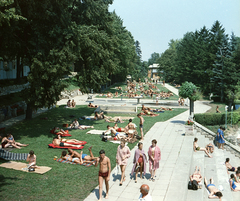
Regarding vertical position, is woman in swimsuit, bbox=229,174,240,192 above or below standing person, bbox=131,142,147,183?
below

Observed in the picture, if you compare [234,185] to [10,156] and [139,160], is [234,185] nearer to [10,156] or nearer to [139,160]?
[139,160]

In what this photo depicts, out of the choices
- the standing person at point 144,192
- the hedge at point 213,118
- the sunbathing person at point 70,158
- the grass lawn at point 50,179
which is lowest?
the grass lawn at point 50,179

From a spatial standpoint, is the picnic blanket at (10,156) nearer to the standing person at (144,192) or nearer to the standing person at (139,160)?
the standing person at (139,160)

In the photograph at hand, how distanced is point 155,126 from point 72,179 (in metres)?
11.3

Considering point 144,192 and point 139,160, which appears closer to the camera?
point 144,192

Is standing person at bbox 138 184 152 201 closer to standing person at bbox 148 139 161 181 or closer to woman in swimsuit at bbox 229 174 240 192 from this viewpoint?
standing person at bbox 148 139 161 181

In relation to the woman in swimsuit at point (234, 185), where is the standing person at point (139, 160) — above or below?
above

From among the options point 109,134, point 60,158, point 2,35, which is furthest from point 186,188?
point 2,35

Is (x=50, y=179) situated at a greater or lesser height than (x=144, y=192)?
lesser

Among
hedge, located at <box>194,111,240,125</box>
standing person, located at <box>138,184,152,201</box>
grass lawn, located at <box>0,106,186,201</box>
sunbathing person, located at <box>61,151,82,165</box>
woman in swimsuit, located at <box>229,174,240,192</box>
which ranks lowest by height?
woman in swimsuit, located at <box>229,174,240,192</box>

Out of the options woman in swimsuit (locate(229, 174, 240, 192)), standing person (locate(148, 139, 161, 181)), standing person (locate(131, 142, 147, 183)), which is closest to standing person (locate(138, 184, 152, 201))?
standing person (locate(131, 142, 147, 183))

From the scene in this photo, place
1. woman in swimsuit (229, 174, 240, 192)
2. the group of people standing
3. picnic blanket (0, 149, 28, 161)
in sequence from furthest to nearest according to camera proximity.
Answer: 1. picnic blanket (0, 149, 28, 161)
2. woman in swimsuit (229, 174, 240, 192)
3. the group of people standing

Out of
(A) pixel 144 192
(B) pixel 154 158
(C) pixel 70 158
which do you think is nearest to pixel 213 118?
(B) pixel 154 158

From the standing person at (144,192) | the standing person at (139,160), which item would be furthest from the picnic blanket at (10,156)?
the standing person at (144,192)
